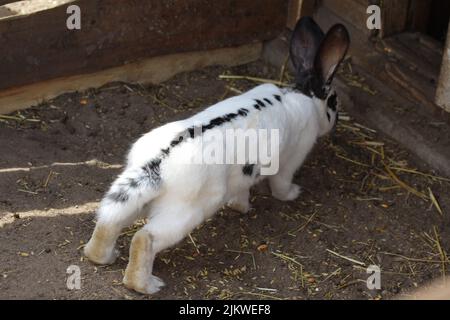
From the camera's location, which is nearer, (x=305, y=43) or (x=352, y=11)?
(x=305, y=43)

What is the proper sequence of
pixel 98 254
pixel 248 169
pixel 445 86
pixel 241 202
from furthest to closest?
pixel 445 86 → pixel 241 202 → pixel 248 169 → pixel 98 254

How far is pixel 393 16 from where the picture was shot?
5938 mm

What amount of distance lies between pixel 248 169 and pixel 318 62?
1.02 metres

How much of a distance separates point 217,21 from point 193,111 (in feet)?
2.57

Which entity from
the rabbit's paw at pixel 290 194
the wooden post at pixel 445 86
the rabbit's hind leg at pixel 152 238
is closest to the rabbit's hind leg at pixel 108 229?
the rabbit's hind leg at pixel 152 238

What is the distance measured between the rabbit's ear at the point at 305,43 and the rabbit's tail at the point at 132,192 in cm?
163

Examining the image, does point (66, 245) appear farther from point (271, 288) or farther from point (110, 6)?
point (110, 6)

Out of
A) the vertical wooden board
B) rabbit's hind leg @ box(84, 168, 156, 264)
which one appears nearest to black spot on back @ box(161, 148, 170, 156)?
rabbit's hind leg @ box(84, 168, 156, 264)

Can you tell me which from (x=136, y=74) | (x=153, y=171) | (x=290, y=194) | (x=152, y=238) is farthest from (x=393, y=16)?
(x=152, y=238)

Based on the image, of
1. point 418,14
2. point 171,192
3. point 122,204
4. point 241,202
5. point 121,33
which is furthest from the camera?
point 418,14

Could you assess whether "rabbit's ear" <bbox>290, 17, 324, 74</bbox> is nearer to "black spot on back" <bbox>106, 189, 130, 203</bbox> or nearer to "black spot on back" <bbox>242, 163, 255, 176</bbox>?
"black spot on back" <bbox>242, 163, 255, 176</bbox>

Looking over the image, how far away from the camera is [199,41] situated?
6062 millimetres

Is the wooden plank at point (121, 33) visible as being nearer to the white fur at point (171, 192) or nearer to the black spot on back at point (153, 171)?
the white fur at point (171, 192)

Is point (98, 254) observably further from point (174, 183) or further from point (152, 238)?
point (174, 183)
